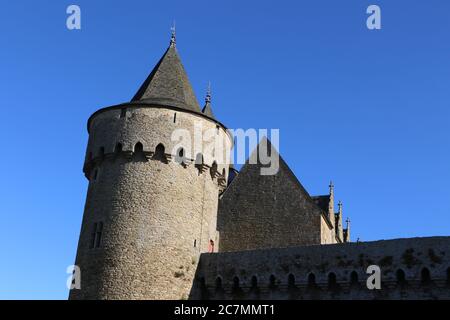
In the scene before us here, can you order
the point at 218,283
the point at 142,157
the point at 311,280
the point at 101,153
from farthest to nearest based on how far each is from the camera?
1. the point at 101,153
2. the point at 142,157
3. the point at 218,283
4. the point at 311,280

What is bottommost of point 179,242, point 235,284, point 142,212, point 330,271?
point 235,284

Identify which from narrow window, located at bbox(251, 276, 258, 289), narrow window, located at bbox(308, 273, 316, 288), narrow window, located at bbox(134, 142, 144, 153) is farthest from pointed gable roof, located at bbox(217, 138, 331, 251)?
narrow window, located at bbox(134, 142, 144, 153)

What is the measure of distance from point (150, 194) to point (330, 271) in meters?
7.22

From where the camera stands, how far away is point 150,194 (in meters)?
22.1

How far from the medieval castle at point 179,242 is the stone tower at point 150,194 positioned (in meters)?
0.04

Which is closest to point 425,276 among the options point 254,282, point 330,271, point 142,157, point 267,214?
point 330,271

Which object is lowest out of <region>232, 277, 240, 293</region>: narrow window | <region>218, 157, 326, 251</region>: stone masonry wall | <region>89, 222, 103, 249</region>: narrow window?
<region>232, 277, 240, 293</region>: narrow window

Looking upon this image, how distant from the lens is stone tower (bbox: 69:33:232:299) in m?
21.2

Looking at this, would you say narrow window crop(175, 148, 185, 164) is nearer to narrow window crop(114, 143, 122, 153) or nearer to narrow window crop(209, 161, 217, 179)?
narrow window crop(209, 161, 217, 179)

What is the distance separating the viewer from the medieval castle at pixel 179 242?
19.8 metres

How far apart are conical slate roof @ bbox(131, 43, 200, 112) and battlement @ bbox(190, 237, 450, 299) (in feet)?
21.3

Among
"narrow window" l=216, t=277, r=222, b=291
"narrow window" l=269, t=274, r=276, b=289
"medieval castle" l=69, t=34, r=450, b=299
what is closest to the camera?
"medieval castle" l=69, t=34, r=450, b=299

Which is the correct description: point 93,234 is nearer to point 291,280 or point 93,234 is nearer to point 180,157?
point 180,157

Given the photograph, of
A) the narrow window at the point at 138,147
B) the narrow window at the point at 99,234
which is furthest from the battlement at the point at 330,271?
the narrow window at the point at 138,147
